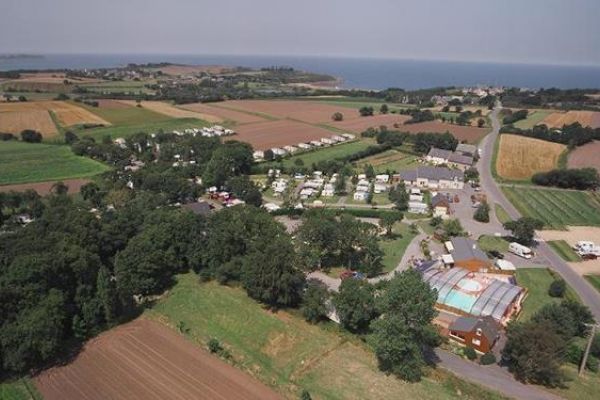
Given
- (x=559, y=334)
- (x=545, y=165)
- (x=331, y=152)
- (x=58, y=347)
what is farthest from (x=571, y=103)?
(x=58, y=347)

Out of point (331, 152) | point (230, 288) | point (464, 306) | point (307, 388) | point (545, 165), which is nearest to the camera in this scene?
point (307, 388)

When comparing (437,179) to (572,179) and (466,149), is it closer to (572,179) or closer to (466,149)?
(572,179)

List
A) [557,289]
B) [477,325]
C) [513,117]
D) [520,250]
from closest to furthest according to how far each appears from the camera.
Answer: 1. [477,325]
2. [557,289]
3. [520,250]
4. [513,117]

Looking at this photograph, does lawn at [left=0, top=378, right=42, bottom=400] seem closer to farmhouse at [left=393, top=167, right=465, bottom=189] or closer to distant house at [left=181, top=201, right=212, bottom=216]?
distant house at [left=181, top=201, right=212, bottom=216]

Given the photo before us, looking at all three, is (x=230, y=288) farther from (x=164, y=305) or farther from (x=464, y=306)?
(x=464, y=306)

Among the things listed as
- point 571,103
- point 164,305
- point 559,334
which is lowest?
point 164,305

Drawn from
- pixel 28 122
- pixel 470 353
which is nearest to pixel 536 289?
pixel 470 353

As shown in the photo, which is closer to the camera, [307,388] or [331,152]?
[307,388]

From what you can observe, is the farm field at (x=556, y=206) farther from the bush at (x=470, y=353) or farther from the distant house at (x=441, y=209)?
the bush at (x=470, y=353)
